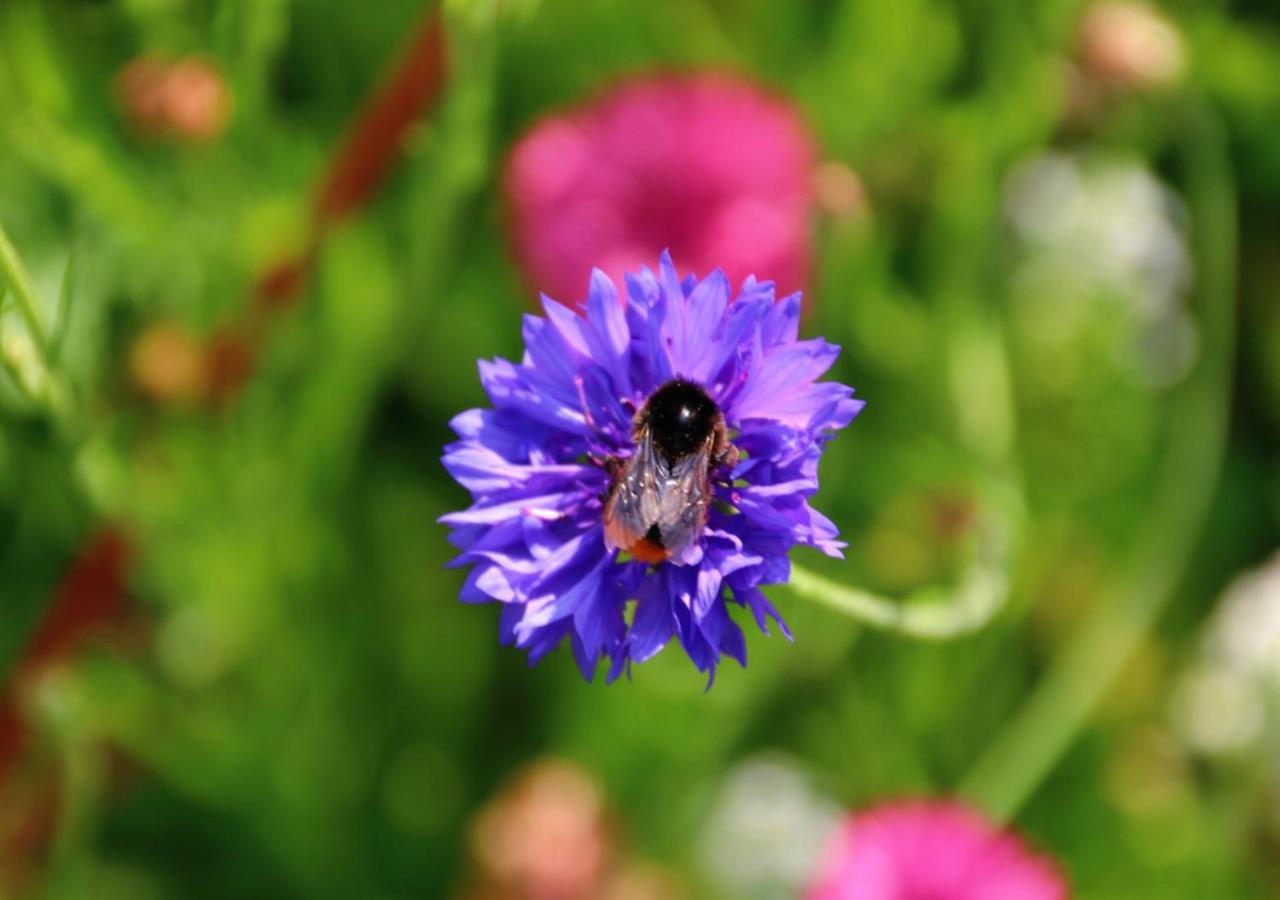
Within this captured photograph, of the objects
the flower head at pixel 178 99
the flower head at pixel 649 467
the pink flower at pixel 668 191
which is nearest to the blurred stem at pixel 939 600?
the flower head at pixel 649 467

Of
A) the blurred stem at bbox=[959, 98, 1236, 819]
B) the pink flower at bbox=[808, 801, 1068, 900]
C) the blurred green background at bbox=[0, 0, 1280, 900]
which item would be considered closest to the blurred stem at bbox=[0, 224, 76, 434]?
the blurred green background at bbox=[0, 0, 1280, 900]

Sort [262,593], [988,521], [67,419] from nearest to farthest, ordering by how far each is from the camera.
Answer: [67,419]
[988,521]
[262,593]

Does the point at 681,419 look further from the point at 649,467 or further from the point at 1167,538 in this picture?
the point at 1167,538

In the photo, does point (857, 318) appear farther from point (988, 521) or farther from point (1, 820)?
point (1, 820)

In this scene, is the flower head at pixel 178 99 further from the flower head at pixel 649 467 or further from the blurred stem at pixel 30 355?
the flower head at pixel 649 467

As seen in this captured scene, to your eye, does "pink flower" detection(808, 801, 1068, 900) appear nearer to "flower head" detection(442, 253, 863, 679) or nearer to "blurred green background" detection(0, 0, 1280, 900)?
"blurred green background" detection(0, 0, 1280, 900)

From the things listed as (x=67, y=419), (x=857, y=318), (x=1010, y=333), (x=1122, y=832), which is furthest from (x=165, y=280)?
(x=1122, y=832)
